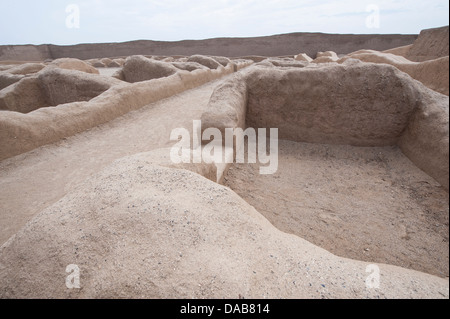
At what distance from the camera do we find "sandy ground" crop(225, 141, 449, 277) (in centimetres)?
225

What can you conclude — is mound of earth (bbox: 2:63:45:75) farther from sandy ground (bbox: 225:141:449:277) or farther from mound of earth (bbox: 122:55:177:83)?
sandy ground (bbox: 225:141:449:277)

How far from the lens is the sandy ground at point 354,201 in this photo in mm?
2246

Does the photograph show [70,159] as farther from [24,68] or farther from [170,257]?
[24,68]

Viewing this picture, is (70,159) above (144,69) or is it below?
below

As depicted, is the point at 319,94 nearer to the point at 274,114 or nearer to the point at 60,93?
the point at 274,114

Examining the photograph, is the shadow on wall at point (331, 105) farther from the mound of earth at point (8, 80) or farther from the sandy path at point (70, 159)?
A: the mound of earth at point (8, 80)

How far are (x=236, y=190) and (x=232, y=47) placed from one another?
24.5 metres

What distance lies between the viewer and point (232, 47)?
80.0ft

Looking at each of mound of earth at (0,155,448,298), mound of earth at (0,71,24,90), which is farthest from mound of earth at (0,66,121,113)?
mound of earth at (0,155,448,298)

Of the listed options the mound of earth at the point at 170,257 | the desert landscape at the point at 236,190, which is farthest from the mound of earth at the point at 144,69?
the mound of earth at the point at 170,257

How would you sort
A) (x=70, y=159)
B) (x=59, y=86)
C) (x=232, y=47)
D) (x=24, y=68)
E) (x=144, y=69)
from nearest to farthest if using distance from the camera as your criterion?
(x=70, y=159) → (x=59, y=86) → (x=144, y=69) → (x=24, y=68) → (x=232, y=47)

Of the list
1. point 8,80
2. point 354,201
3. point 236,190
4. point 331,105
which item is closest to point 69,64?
point 8,80

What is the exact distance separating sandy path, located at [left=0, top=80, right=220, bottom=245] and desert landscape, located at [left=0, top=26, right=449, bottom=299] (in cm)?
3
